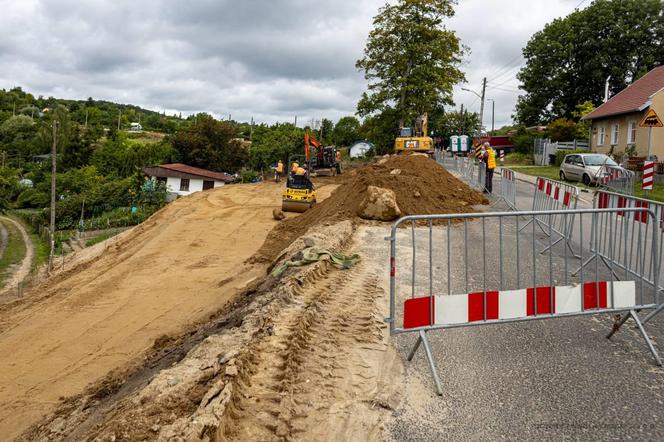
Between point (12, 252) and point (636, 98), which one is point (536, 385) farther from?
point (12, 252)

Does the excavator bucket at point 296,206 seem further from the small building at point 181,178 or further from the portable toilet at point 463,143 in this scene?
→ the small building at point 181,178

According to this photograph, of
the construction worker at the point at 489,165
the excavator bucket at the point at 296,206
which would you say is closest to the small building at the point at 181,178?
the excavator bucket at the point at 296,206

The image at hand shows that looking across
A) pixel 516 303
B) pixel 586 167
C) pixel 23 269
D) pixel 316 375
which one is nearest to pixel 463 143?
pixel 586 167

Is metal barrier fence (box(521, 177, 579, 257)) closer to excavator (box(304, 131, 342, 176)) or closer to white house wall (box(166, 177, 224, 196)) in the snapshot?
excavator (box(304, 131, 342, 176))

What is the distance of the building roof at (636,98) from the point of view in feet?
95.3

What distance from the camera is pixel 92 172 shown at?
55500 millimetres

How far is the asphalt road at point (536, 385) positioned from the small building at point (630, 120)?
26.7 m

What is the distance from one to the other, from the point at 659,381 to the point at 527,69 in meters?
53.4

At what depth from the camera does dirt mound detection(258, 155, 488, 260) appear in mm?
13992

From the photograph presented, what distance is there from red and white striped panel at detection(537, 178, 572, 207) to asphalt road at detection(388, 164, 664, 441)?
4.42m

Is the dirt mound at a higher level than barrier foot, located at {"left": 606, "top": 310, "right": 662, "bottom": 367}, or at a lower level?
higher

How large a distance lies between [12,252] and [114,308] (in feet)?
78.2

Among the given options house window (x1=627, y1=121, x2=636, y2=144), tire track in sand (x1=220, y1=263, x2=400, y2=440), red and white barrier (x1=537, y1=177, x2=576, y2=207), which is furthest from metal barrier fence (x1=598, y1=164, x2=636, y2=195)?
tire track in sand (x1=220, y1=263, x2=400, y2=440)

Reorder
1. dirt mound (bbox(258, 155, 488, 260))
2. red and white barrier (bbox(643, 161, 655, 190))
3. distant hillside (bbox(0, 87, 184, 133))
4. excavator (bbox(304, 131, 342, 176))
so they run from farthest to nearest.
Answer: distant hillside (bbox(0, 87, 184, 133))
excavator (bbox(304, 131, 342, 176))
red and white barrier (bbox(643, 161, 655, 190))
dirt mound (bbox(258, 155, 488, 260))
